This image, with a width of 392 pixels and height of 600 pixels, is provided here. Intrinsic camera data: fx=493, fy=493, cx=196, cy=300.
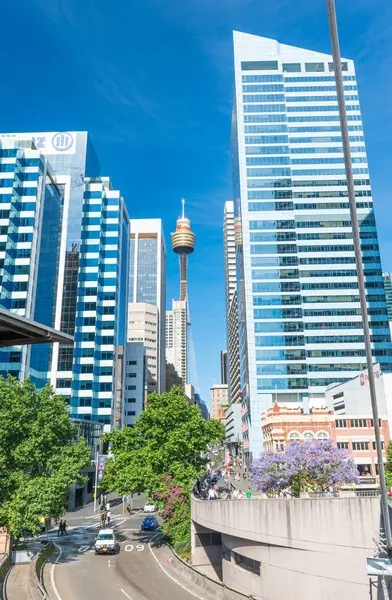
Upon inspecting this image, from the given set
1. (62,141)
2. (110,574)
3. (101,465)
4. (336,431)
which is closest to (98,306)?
(62,141)

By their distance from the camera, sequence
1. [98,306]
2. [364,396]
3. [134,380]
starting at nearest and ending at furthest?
[364,396]
[98,306]
[134,380]

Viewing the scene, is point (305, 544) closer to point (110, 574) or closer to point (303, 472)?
point (303, 472)

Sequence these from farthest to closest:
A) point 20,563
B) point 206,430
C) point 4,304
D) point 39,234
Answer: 1. point 39,234
2. point 4,304
3. point 206,430
4. point 20,563

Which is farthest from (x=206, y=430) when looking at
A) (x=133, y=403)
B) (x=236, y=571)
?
(x=133, y=403)

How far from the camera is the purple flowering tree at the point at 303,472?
38469mm

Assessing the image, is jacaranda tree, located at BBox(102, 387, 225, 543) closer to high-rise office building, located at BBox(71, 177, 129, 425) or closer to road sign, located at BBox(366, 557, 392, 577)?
road sign, located at BBox(366, 557, 392, 577)

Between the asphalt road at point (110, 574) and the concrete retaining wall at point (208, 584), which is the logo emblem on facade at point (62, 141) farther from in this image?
the concrete retaining wall at point (208, 584)

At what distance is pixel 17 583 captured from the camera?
95.7 feet

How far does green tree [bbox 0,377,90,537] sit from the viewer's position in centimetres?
3328

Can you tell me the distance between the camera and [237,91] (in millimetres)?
123250

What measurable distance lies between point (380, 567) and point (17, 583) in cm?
2384

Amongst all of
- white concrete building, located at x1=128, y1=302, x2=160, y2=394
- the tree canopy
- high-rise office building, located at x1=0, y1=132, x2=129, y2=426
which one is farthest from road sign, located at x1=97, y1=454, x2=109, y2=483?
white concrete building, located at x1=128, y1=302, x2=160, y2=394

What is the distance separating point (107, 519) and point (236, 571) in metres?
28.3

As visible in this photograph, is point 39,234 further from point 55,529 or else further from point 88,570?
point 88,570
